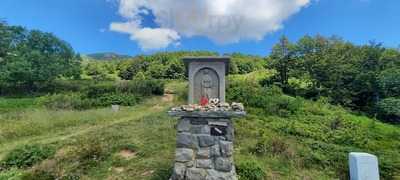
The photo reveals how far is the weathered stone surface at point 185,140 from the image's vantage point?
414 centimetres

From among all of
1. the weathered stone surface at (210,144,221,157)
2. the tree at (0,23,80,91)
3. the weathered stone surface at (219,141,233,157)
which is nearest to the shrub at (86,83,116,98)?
the tree at (0,23,80,91)

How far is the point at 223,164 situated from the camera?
404 cm

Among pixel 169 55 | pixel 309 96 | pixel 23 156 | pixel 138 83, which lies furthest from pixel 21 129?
pixel 169 55

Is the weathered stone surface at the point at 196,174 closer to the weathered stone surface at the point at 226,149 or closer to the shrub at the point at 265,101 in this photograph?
the weathered stone surface at the point at 226,149

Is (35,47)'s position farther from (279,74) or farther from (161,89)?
(279,74)

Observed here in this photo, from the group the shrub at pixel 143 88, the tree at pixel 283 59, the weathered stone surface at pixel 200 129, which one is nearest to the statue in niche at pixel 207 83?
the weathered stone surface at pixel 200 129

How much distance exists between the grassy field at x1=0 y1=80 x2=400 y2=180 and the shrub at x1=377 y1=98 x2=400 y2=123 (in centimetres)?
683

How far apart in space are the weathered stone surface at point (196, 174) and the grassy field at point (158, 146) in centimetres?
104

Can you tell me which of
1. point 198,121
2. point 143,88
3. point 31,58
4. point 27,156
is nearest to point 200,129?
point 198,121

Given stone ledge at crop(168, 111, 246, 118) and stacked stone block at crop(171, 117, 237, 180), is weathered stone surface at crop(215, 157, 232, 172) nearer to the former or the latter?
stacked stone block at crop(171, 117, 237, 180)

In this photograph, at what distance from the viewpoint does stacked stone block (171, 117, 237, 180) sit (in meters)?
4.04

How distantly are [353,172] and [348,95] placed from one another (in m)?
16.4

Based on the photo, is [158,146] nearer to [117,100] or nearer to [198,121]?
[198,121]

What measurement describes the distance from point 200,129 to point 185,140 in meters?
0.30
